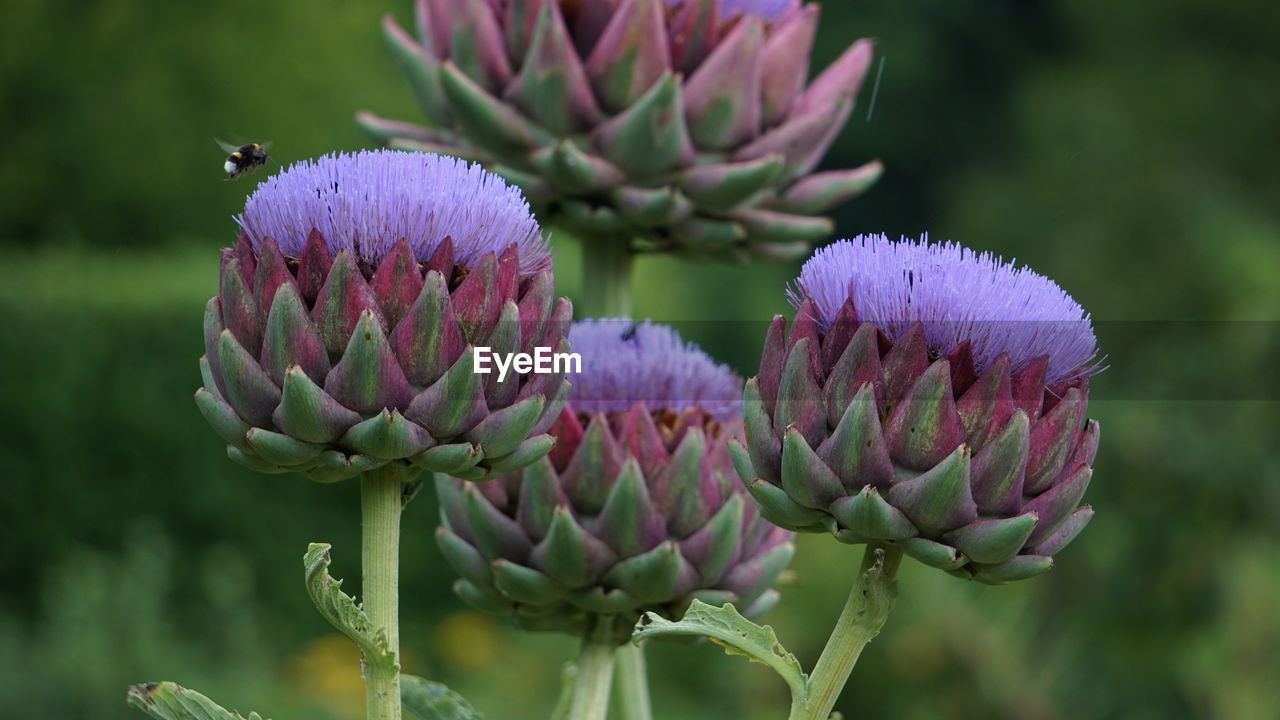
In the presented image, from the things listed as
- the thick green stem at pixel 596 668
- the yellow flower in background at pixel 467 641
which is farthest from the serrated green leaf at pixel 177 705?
the yellow flower in background at pixel 467 641

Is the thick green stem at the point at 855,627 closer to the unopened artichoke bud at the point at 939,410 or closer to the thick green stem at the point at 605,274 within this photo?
the unopened artichoke bud at the point at 939,410

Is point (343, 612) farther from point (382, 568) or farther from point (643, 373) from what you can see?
point (643, 373)

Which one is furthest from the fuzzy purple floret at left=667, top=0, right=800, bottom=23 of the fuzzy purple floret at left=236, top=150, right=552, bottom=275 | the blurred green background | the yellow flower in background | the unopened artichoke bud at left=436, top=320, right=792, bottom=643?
the yellow flower in background

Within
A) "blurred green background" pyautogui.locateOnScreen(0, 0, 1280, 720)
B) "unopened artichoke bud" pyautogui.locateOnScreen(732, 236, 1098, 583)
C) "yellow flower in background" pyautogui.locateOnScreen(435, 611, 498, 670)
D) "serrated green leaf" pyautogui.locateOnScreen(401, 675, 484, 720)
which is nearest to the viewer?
"unopened artichoke bud" pyautogui.locateOnScreen(732, 236, 1098, 583)

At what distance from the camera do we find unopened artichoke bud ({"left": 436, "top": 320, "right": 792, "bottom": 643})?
96cm

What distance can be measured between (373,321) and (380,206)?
0.22 ft

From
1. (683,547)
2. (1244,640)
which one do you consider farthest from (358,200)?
(1244,640)

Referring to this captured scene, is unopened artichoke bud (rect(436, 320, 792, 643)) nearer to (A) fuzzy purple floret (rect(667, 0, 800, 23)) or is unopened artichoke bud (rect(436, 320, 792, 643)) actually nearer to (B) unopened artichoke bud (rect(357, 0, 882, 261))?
(B) unopened artichoke bud (rect(357, 0, 882, 261))

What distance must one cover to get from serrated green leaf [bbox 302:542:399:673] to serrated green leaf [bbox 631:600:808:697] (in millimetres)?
139

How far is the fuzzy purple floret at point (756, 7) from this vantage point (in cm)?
121

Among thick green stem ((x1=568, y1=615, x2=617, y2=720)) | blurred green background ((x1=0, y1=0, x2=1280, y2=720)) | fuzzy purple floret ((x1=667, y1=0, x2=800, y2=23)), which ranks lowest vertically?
blurred green background ((x1=0, y1=0, x2=1280, y2=720))

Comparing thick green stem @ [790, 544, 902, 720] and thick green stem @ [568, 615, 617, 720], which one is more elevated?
thick green stem @ [790, 544, 902, 720]

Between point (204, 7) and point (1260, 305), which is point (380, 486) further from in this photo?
point (1260, 305)

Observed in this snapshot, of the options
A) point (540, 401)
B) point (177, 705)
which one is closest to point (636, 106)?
point (540, 401)
